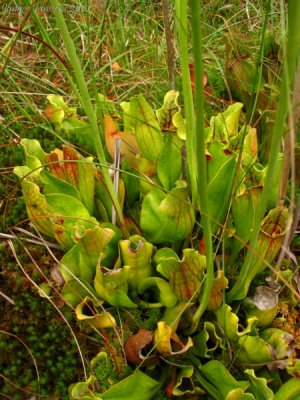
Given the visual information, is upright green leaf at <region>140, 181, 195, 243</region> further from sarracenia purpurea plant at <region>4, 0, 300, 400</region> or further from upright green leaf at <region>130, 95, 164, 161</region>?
upright green leaf at <region>130, 95, 164, 161</region>

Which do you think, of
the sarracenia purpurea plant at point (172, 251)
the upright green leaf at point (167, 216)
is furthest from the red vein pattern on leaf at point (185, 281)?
the upright green leaf at point (167, 216)

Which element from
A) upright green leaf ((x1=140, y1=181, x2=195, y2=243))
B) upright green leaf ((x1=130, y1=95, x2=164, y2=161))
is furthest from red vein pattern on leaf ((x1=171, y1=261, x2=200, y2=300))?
upright green leaf ((x1=130, y1=95, x2=164, y2=161))

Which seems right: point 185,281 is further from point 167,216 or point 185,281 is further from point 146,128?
point 146,128

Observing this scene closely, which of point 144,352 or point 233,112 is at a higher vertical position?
point 233,112

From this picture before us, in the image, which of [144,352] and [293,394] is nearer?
[293,394]

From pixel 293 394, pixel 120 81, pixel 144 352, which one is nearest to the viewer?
pixel 293 394

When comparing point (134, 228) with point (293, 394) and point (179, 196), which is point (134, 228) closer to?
point (179, 196)

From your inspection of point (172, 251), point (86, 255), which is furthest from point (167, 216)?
point (86, 255)

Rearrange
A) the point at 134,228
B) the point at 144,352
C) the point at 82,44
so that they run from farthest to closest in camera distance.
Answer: the point at 82,44
the point at 134,228
the point at 144,352

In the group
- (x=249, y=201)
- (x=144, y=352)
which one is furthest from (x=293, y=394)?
(x=249, y=201)
